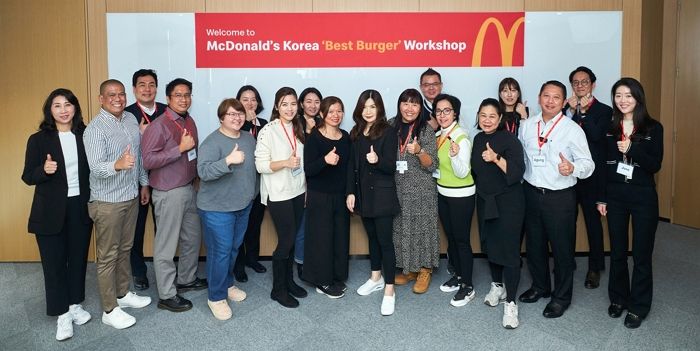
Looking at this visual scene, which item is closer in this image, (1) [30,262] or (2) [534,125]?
(2) [534,125]

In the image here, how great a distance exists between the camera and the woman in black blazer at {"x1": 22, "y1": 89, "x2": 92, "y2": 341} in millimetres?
2766

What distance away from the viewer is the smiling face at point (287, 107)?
323cm

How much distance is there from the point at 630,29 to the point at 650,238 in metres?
2.58

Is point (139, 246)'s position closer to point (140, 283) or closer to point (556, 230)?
point (140, 283)

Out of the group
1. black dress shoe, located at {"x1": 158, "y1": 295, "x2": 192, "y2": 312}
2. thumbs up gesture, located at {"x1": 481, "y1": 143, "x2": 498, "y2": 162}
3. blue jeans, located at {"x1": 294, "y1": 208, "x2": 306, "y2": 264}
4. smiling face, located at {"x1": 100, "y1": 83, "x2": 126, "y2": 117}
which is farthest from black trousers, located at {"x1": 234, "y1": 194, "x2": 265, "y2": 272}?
thumbs up gesture, located at {"x1": 481, "y1": 143, "x2": 498, "y2": 162}

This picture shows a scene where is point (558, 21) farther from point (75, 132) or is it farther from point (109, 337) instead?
point (109, 337)

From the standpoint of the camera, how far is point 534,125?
3139 millimetres

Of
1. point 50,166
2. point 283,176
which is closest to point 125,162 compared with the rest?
point 50,166

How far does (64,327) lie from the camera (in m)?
2.84

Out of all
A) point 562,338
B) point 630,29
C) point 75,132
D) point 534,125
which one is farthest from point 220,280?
point 630,29

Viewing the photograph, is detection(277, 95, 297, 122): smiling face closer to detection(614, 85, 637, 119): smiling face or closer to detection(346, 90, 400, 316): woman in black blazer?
detection(346, 90, 400, 316): woman in black blazer

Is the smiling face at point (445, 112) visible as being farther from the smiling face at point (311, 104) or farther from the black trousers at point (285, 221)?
the black trousers at point (285, 221)

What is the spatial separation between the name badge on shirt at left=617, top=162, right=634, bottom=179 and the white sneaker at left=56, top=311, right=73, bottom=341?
3.86m

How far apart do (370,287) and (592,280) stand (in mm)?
1940
